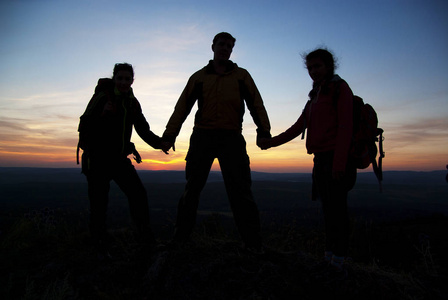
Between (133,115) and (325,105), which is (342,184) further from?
Answer: (133,115)

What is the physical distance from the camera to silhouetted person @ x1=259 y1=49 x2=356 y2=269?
7.65 ft

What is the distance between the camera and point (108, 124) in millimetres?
3078

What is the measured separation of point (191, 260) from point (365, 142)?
210 cm

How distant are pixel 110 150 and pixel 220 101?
4.67 ft

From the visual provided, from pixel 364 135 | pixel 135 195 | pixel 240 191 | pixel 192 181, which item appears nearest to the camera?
pixel 364 135

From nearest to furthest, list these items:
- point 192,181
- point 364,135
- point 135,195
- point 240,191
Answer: point 364,135, point 240,191, point 192,181, point 135,195

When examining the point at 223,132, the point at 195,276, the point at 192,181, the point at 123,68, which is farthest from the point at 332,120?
the point at 123,68

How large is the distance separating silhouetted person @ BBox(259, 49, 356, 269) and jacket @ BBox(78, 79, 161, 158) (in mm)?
1918

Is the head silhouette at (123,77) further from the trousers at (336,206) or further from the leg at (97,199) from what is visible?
the trousers at (336,206)

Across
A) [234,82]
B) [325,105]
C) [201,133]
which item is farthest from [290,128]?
[201,133]

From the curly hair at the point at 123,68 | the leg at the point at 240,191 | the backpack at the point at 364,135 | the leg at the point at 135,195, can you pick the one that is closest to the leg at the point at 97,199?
the leg at the point at 135,195

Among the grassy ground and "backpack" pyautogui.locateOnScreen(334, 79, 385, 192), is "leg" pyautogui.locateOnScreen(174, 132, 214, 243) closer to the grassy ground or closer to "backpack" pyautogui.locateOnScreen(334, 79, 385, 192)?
the grassy ground

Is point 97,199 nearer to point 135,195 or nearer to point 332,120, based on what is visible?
point 135,195

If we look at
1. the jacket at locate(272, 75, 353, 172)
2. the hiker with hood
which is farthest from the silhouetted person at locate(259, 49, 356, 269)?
the hiker with hood
